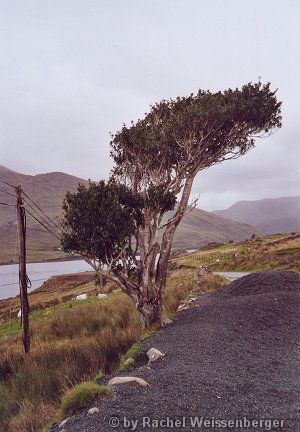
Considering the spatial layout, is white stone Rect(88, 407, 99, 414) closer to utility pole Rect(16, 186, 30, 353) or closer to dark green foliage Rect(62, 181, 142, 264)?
dark green foliage Rect(62, 181, 142, 264)

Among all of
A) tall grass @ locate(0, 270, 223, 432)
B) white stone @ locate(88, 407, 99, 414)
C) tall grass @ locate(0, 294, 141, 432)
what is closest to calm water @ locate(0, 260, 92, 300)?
tall grass @ locate(0, 270, 223, 432)

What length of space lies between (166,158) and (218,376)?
10782mm

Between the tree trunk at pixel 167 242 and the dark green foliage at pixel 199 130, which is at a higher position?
the dark green foliage at pixel 199 130

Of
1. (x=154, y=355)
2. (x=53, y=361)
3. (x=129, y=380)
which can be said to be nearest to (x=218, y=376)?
(x=129, y=380)

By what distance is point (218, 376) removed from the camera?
338 inches

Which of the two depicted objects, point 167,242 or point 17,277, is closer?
point 167,242

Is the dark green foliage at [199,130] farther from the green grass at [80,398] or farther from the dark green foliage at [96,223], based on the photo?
the green grass at [80,398]

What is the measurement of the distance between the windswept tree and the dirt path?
2717 mm

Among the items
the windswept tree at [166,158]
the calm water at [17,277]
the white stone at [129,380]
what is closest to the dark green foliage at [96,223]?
the windswept tree at [166,158]

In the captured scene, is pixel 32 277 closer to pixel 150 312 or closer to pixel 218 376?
pixel 150 312

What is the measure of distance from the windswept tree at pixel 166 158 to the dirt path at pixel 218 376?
272 cm

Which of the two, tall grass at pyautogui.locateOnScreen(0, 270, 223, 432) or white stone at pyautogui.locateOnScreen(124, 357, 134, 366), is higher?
white stone at pyautogui.locateOnScreen(124, 357, 134, 366)

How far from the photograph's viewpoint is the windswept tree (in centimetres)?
1537

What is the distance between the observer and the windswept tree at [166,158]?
50.4 ft
